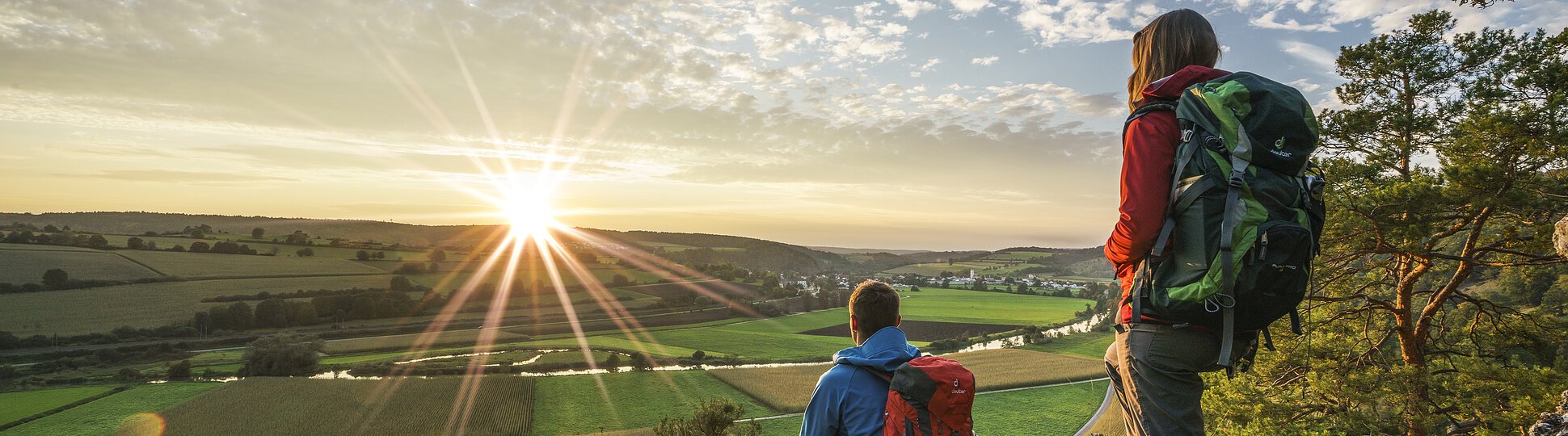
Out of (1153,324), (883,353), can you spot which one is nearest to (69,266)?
(883,353)

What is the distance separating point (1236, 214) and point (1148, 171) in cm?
25

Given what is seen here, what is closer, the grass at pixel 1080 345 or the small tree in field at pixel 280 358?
the small tree in field at pixel 280 358

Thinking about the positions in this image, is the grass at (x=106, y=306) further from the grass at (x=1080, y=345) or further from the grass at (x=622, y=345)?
the grass at (x=1080, y=345)

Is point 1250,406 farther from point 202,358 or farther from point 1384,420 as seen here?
point 202,358

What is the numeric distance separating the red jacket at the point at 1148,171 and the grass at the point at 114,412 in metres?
43.1

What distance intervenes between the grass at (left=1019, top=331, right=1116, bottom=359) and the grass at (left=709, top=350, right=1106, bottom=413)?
2.57m

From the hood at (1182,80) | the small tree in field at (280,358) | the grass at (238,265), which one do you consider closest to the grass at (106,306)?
the grass at (238,265)

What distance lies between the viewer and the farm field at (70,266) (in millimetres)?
52031

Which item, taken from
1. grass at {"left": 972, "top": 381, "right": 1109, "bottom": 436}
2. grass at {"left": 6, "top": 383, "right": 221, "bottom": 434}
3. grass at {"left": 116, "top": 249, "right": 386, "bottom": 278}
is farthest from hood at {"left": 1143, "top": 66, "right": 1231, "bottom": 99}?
grass at {"left": 116, "top": 249, "right": 386, "bottom": 278}

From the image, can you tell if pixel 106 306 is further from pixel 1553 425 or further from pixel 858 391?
pixel 1553 425

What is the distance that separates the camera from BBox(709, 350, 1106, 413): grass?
125 feet

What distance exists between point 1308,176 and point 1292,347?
42.1ft

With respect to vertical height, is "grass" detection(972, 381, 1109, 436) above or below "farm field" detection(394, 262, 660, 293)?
below

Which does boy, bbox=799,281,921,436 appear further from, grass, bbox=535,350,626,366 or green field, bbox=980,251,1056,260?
green field, bbox=980,251,1056,260
